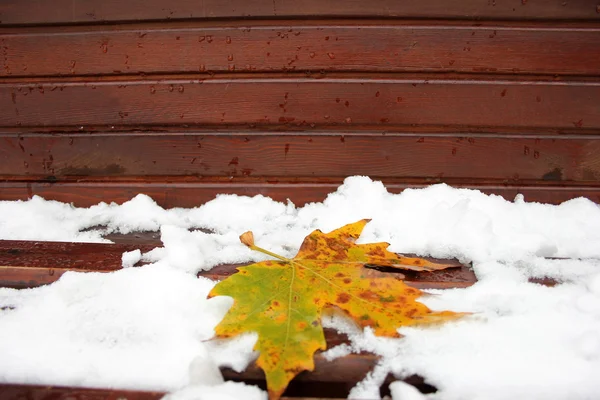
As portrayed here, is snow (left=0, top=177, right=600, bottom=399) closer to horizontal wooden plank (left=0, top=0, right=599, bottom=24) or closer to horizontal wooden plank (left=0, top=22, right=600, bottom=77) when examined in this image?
horizontal wooden plank (left=0, top=22, right=600, bottom=77)

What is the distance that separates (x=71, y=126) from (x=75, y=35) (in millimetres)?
361

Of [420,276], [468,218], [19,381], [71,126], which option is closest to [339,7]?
[468,218]

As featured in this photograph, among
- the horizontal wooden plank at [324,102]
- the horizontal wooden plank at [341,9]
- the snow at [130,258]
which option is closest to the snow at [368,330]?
the snow at [130,258]

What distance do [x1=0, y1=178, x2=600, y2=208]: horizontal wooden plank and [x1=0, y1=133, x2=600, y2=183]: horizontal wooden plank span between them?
0.04 meters

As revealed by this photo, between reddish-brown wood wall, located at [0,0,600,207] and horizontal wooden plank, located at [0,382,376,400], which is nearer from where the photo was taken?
horizontal wooden plank, located at [0,382,376,400]

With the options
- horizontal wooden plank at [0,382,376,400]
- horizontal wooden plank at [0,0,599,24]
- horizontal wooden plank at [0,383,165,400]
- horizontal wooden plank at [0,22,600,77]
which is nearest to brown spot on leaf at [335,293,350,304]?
horizontal wooden plank at [0,382,376,400]

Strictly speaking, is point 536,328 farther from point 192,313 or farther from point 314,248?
point 192,313

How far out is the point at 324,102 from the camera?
4.89 ft

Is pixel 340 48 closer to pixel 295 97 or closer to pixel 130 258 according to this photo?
pixel 295 97

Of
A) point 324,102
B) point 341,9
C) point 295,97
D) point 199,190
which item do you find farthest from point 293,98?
point 199,190

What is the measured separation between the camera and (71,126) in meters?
1.57

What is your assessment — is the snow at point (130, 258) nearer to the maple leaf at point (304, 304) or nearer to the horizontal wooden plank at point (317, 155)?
the maple leaf at point (304, 304)

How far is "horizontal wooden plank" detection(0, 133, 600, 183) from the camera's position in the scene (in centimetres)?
150

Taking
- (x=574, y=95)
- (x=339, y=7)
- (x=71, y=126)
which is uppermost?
(x=339, y=7)
